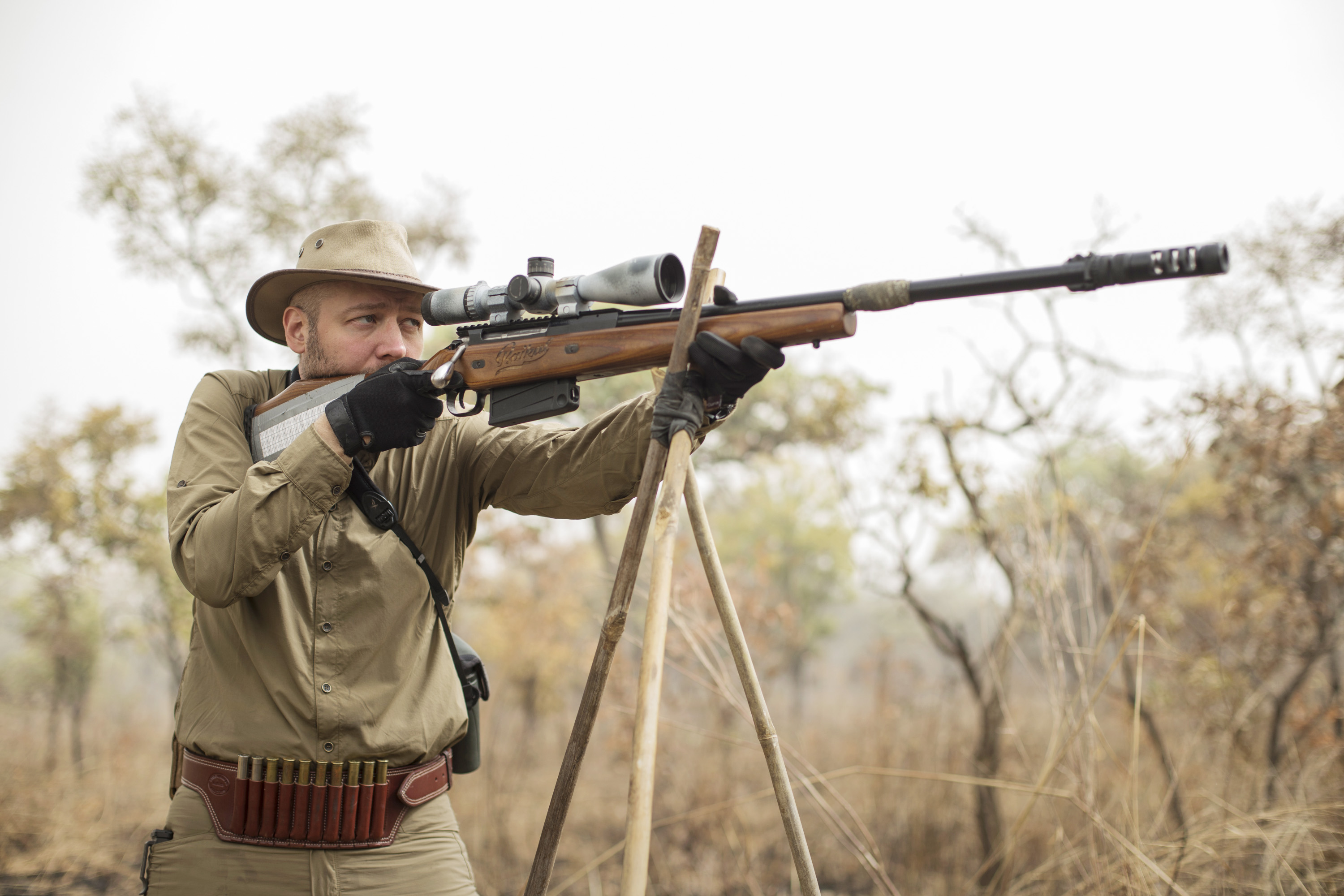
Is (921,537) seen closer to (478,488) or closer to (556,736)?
(478,488)

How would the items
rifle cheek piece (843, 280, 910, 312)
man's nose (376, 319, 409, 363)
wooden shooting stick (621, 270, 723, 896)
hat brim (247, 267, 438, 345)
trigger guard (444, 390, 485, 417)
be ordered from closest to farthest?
1. wooden shooting stick (621, 270, 723, 896)
2. rifle cheek piece (843, 280, 910, 312)
3. trigger guard (444, 390, 485, 417)
4. hat brim (247, 267, 438, 345)
5. man's nose (376, 319, 409, 363)

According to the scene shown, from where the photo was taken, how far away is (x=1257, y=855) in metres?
3.85

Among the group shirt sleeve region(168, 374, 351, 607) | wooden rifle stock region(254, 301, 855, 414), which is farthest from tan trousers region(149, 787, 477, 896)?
wooden rifle stock region(254, 301, 855, 414)

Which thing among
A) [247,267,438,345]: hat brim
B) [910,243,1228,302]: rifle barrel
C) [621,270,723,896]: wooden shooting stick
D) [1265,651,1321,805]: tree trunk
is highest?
[247,267,438,345]: hat brim

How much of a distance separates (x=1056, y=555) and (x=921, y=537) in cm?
176

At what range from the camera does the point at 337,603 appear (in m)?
2.21

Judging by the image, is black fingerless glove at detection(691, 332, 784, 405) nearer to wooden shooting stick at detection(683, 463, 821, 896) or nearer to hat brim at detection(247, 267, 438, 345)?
wooden shooting stick at detection(683, 463, 821, 896)

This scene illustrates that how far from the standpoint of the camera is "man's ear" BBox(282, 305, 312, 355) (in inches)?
101

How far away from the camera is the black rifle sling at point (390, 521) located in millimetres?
2279

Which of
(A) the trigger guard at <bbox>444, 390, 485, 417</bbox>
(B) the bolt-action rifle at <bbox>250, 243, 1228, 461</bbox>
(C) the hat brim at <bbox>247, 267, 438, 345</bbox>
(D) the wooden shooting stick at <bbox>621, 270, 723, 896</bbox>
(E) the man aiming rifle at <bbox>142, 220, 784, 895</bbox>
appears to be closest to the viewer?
(D) the wooden shooting stick at <bbox>621, 270, 723, 896</bbox>

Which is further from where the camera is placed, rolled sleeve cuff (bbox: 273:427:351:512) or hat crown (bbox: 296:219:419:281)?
hat crown (bbox: 296:219:419:281)

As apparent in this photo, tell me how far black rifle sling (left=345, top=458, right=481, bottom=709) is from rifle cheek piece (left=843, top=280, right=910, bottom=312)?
1.27 m

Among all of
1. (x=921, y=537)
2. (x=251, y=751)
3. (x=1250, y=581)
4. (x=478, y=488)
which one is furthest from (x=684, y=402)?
(x=1250, y=581)

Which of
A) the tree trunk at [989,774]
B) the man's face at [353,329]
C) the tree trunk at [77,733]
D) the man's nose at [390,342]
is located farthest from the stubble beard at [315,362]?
the tree trunk at [77,733]
